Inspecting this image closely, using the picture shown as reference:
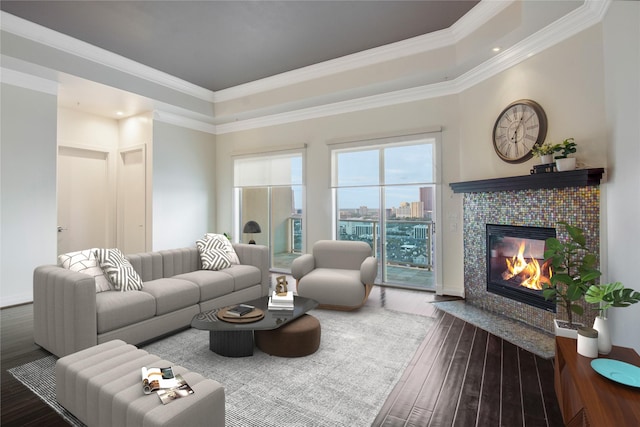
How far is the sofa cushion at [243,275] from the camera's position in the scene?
157 inches

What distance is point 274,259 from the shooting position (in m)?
6.48

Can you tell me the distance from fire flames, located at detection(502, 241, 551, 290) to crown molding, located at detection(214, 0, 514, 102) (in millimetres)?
2581

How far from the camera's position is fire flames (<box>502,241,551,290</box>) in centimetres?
338

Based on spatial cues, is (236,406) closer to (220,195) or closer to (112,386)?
(112,386)

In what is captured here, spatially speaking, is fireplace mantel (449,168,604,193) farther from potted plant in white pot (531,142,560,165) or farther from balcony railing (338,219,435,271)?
balcony railing (338,219,435,271)

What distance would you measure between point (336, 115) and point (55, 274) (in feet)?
14.3

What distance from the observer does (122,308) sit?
2.77 metres

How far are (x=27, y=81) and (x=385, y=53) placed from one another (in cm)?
495

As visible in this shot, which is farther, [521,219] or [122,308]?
[521,219]

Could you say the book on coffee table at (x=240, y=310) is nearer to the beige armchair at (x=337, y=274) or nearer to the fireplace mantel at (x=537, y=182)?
the beige armchair at (x=337, y=274)

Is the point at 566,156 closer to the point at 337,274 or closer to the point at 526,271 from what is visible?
the point at 526,271

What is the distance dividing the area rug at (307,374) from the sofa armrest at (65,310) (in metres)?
0.21

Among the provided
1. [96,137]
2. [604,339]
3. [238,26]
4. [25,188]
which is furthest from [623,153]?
[96,137]

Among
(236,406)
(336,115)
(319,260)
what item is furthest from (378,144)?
(236,406)
